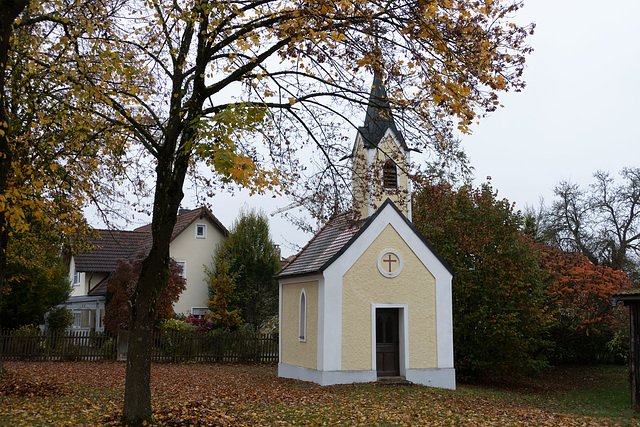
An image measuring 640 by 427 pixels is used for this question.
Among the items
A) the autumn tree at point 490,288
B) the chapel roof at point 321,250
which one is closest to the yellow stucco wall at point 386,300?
the chapel roof at point 321,250

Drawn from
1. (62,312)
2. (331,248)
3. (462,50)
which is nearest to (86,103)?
(462,50)

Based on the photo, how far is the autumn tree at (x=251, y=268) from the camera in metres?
34.4

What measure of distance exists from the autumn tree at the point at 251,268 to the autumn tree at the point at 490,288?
596 inches

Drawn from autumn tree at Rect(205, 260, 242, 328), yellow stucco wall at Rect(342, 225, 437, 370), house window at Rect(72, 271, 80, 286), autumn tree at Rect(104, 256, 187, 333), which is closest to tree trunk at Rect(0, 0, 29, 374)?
yellow stucco wall at Rect(342, 225, 437, 370)

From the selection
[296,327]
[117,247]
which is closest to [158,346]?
[296,327]

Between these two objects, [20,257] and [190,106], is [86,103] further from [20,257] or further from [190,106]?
[20,257]

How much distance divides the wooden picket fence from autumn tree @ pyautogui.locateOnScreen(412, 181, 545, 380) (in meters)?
10.2

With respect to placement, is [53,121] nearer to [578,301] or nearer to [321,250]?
[321,250]

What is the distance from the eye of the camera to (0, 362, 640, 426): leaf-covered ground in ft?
34.1

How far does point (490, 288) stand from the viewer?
69.1 feet

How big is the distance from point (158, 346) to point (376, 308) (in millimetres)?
12449

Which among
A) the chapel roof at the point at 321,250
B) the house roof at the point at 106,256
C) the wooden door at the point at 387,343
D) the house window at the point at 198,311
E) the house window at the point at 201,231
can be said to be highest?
the house window at the point at 201,231

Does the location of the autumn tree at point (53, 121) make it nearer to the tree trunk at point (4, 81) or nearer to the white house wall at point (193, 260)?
the tree trunk at point (4, 81)

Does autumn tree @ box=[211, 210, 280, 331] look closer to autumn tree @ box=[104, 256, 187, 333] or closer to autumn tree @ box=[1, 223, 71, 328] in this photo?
autumn tree @ box=[104, 256, 187, 333]
